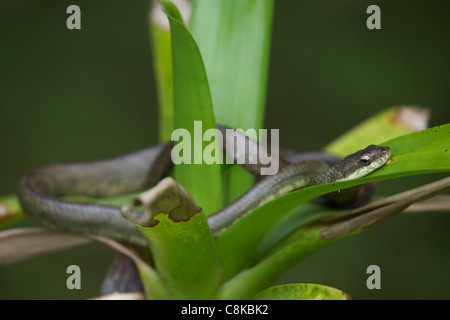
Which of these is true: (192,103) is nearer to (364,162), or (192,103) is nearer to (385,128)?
(364,162)

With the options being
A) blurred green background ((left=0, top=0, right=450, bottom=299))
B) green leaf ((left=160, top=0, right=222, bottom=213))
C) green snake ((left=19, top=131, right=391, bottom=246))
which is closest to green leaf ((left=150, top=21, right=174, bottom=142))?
green snake ((left=19, top=131, right=391, bottom=246))

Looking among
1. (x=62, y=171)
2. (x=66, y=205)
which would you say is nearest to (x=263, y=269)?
(x=66, y=205)

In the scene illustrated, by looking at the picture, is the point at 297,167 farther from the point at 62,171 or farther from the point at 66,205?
the point at 62,171

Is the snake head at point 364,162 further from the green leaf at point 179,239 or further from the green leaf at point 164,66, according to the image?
the green leaf at point 164,66

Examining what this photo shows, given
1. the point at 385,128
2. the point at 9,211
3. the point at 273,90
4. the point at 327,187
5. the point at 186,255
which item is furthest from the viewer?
the point at 273,90

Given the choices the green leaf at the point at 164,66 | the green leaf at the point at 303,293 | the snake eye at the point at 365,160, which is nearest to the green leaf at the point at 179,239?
the green leaf at the point at 303,293

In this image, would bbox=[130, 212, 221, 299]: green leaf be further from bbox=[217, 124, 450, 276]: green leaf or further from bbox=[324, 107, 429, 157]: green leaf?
bbox=[324, 107, 429, 157]: green leaf

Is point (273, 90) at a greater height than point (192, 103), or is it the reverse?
point (273, 90)

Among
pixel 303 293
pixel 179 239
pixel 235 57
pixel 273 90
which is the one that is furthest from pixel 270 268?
pixel 273 90
